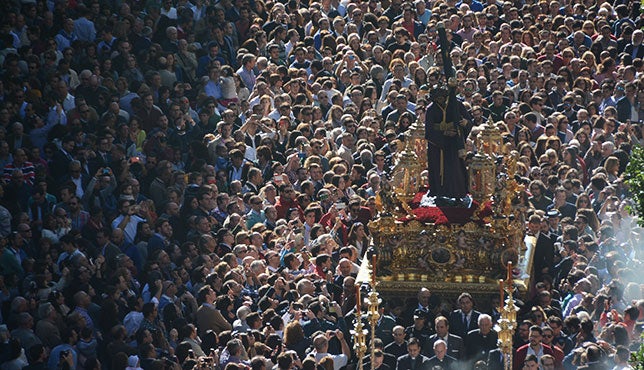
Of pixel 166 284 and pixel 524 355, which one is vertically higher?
pixel 166 284

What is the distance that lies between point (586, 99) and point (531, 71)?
1599 millimetres

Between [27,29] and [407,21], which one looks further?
[407,21]

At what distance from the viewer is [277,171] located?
125 feet

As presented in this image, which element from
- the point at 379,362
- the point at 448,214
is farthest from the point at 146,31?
the point at 379,362

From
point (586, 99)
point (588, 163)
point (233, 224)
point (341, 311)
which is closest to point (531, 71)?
point (586, 99)

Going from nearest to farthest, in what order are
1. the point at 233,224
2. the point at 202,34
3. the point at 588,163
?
the point at 233,224 < the point at 588,163 < the point at 202,34

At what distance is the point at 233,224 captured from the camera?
35.8 metres

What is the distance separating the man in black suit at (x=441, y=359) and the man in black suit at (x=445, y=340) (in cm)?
20

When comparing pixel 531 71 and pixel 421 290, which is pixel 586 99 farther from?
pixel 421 290

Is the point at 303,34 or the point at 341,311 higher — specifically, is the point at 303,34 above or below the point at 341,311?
above

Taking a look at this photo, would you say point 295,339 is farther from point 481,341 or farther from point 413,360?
point 481,341

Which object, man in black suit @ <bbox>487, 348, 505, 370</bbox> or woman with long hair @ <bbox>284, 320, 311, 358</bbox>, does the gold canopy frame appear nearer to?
woman with long hair @ <bbox>284, 320, 311, 358</bbox>

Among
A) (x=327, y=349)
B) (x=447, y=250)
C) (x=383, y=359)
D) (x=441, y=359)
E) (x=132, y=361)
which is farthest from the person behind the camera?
(x=447, y=250)

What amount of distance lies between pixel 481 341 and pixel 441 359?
946 mm
